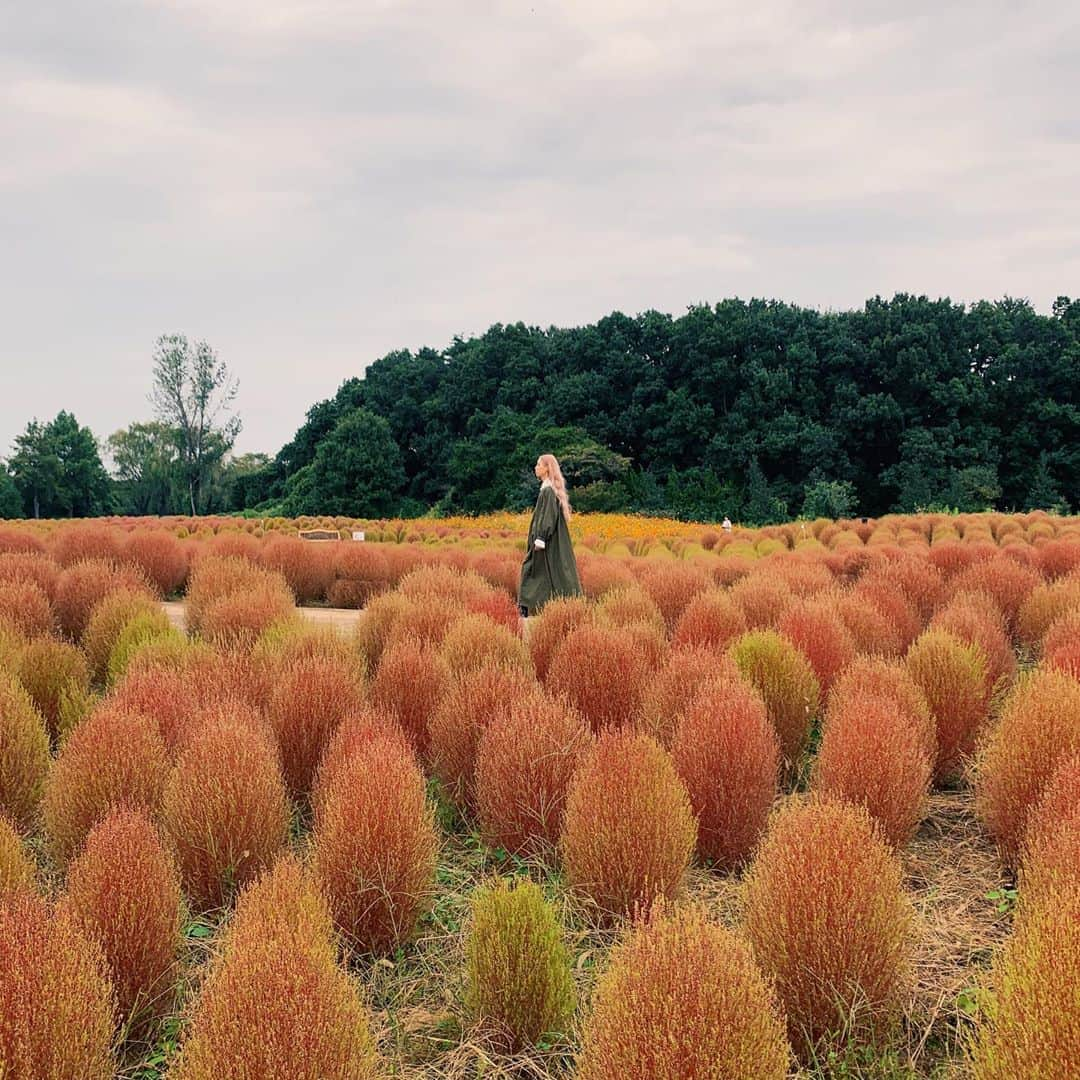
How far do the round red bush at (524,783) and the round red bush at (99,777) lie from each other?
1.31 meters

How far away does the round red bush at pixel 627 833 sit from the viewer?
3.25 metres

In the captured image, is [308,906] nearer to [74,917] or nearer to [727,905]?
[74,917]

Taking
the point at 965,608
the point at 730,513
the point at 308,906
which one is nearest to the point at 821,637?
the point at 965,608

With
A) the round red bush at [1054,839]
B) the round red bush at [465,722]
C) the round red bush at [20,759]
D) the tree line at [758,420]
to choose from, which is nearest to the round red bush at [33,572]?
the round red bush at [20,759]

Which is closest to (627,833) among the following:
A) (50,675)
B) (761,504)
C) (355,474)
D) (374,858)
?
(374,858)

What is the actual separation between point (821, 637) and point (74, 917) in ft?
13.5

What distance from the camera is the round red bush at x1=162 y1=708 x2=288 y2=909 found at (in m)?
3.51

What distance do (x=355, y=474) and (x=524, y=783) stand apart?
34918mm

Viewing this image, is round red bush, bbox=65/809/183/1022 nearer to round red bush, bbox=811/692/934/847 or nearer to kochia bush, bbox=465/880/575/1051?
kochia bush, bbox=465/880/575/1051

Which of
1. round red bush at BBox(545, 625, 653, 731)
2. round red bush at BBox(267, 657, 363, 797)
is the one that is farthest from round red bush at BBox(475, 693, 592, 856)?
round red bush at BBox(267, 657, 363, 797)

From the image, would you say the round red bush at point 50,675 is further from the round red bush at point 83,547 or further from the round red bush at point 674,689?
the round red bush at point 83,547

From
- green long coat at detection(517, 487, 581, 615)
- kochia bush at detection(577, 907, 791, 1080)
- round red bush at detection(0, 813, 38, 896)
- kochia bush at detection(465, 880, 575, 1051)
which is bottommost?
kochia bush at detection(465, 880, 575, 1051)

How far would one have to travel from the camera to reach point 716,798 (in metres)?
3.85

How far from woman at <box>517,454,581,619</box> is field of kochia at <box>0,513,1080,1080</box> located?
170cm
